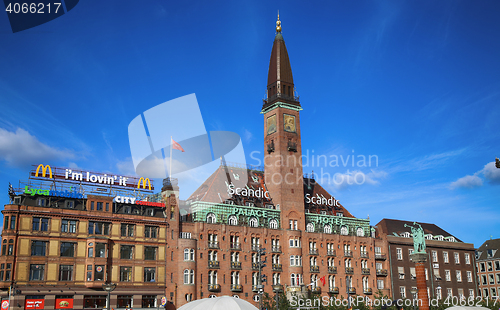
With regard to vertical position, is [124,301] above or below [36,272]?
below

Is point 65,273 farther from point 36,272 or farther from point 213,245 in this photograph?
point 213,245

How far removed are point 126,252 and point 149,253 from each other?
403 cm

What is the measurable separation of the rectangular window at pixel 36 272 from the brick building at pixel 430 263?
67.7 metres

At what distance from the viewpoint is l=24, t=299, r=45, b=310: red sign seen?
253 feet

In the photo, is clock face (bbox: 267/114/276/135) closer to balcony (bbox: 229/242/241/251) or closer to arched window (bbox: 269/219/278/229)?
arched window (bbox: 269/219/278/229)

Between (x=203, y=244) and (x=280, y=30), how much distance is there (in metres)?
52.7

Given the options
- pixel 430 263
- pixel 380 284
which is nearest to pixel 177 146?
pixel 380 284

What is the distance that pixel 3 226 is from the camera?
259 ft

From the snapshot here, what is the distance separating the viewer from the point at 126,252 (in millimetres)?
87062

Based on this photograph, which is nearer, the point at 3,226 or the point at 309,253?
the point at 3,226

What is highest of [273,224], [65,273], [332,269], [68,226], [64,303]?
[273,224]

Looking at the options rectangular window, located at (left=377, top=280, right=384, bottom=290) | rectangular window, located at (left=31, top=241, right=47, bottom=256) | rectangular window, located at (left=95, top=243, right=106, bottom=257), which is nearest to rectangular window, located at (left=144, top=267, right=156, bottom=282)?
rectangular window, located at (left=95, top=243, right=106, bottom=257)

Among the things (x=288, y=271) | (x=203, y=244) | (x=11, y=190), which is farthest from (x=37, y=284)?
(x=288, y=271)

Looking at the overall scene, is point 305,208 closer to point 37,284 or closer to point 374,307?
point 374,307
